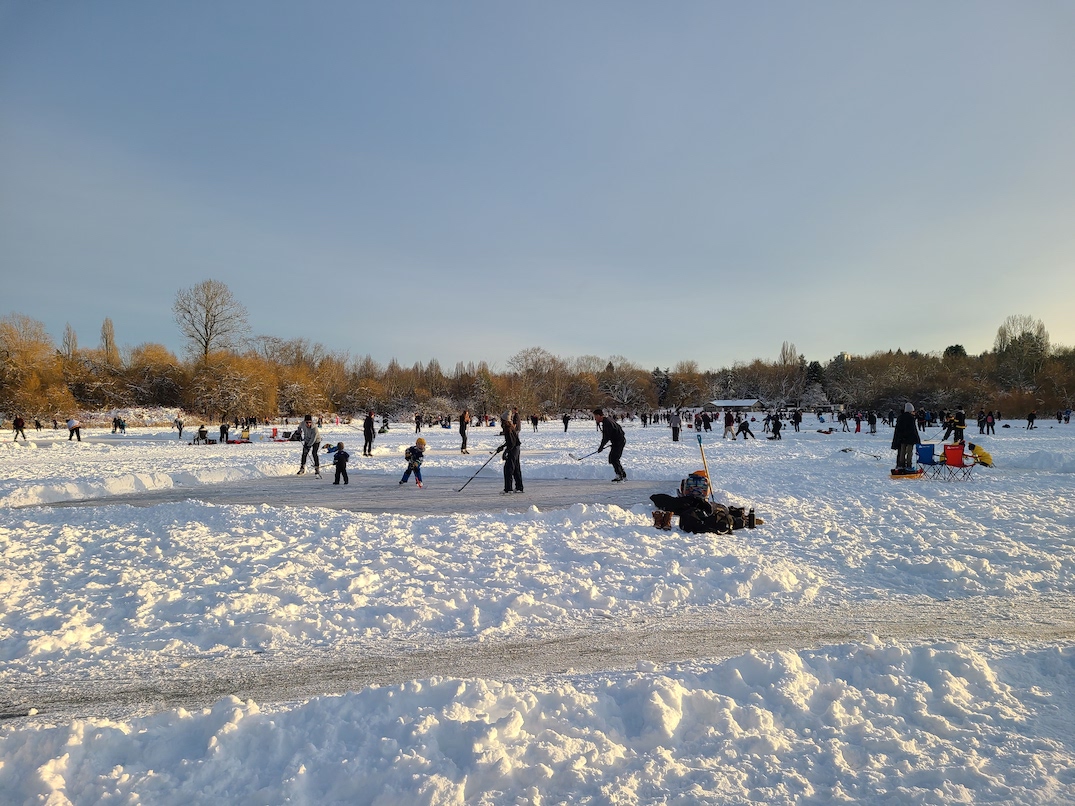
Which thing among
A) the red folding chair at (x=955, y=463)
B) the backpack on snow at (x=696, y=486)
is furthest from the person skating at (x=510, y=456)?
the red folding chair at (x=955, y=463)

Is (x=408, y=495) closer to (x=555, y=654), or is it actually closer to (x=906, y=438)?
(x=555, y=654)

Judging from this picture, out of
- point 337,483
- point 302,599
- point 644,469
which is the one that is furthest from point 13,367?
point 302,599

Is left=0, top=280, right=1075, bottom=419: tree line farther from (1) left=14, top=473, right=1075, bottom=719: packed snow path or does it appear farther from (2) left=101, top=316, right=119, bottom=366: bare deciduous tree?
(1) left=14, top=473, right=1075, bottom=719: packed snow path

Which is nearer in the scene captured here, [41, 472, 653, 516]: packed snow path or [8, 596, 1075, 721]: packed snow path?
[8, 596, 1075, 721]: packed snow path

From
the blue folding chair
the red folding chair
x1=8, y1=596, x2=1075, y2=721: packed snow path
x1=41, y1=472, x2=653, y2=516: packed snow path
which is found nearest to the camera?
x1=8, y1=596, x2=1075, y2=721: packed snow path

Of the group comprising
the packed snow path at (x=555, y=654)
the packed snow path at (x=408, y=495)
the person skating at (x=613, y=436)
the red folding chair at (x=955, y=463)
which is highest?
the person skating at (x=613, y=436)

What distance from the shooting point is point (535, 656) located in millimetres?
4852

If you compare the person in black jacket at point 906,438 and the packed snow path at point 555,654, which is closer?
the packed snow path at point 555,654

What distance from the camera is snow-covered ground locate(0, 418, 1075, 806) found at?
3068 millimetres

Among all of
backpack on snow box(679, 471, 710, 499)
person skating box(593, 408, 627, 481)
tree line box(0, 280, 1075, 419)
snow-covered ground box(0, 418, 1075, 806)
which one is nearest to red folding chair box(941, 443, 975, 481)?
snow-covered ground box(0, 418, 1075, 806)

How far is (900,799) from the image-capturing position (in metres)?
2.90

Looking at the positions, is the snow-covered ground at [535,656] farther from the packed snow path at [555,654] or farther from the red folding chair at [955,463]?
the red folding chair at [955,463]

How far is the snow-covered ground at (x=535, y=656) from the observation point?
307 cm

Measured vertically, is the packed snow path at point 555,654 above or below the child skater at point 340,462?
below
